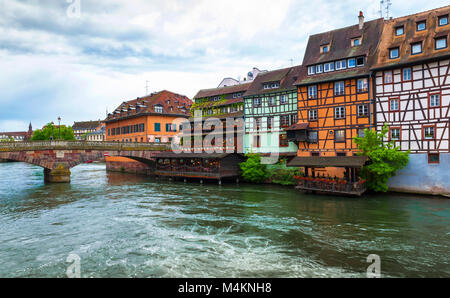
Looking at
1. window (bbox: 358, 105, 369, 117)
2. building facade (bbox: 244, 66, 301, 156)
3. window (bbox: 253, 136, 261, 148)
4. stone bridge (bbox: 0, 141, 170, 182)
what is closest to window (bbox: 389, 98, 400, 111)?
window (bbox: 358, 105, 369, 117)

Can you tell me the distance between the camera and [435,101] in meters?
23.2

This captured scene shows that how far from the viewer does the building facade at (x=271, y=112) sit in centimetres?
3244

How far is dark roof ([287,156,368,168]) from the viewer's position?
22766mm

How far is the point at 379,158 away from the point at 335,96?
24.8 feet

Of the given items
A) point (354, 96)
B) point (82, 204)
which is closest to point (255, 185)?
point (354, 96)

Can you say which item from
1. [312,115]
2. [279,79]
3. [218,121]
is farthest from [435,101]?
[218,121]

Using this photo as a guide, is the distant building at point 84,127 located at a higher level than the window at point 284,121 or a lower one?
higher

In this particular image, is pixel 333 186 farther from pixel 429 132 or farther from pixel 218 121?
A: pixel 218 121

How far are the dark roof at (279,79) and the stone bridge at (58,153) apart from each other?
19.1 metres

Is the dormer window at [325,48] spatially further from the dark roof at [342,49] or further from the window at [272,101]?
the window at [272,101]

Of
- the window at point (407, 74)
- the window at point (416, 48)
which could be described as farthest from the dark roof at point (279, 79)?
the window at point (416, 48)

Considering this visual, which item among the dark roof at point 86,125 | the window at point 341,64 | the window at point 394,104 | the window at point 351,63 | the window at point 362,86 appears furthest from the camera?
the dark roof at point 86,125

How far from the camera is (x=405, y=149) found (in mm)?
24516
